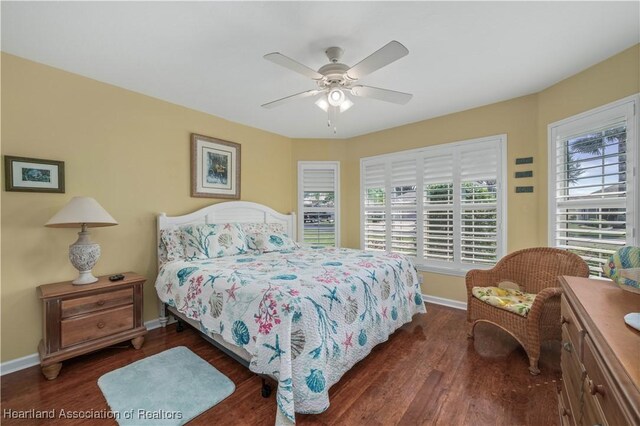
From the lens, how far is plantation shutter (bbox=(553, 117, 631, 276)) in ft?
7.06

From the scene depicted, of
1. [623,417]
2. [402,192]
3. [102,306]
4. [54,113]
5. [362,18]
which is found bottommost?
[102,306]

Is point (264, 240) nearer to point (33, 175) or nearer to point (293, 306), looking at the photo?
point (293, 306)

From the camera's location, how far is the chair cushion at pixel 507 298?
7.12 ft

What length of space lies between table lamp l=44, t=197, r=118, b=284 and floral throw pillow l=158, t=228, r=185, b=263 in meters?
0.60

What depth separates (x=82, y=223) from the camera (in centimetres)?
220

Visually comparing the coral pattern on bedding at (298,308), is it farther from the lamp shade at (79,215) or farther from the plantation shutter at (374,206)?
the plantation shutter at (374,206)

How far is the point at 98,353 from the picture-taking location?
2365 millimetres

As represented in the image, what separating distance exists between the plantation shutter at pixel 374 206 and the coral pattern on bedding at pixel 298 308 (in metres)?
1.42

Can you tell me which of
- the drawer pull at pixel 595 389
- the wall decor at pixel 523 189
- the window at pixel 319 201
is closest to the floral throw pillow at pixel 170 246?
the window at pixel 319 201

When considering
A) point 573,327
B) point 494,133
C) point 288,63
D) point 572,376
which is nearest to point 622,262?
point 573,327

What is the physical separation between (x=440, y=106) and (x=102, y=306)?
13.4 ft

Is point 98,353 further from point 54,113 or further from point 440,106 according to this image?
point 440,106

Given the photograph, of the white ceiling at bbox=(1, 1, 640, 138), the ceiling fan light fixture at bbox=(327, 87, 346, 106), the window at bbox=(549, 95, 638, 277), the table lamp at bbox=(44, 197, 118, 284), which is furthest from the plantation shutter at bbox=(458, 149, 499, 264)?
the table lamp at bbox=(44, 197, 118, 284)

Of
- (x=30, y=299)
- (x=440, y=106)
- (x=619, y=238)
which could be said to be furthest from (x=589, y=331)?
(x=30, y=299)
